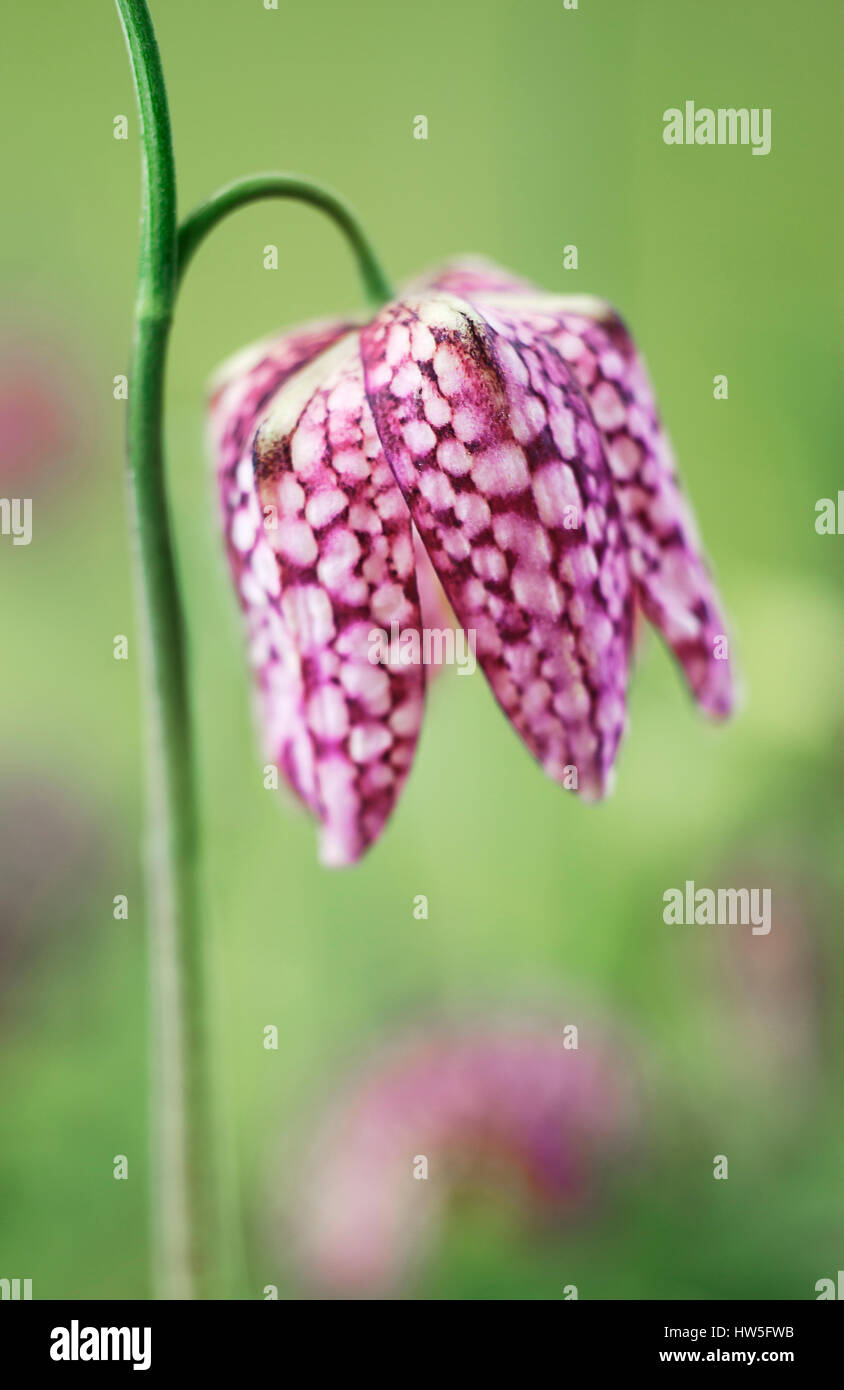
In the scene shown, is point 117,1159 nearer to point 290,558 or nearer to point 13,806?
point 13,806

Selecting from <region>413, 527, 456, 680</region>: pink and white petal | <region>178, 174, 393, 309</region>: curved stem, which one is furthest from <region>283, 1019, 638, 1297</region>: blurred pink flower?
<region>178, 174, 393, 309</region>: curved stem

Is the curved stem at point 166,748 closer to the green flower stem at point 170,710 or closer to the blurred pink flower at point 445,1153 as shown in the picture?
the green flower stem at point 170,710

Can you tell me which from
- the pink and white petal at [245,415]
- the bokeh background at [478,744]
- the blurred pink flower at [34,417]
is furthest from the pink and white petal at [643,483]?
the blurred pink flower at [34,417]

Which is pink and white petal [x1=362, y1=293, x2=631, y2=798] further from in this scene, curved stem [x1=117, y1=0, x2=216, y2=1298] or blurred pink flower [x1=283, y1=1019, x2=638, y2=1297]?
blurred pink flower [x1=283, y1=1019, x2=638, y2=1297]

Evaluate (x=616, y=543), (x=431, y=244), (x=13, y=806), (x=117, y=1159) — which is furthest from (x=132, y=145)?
(x=616, y=543)

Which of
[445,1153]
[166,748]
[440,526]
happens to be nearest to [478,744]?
[445,1153]
